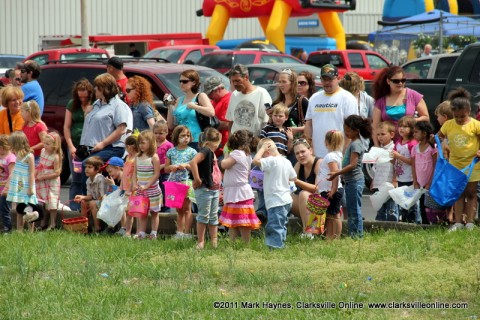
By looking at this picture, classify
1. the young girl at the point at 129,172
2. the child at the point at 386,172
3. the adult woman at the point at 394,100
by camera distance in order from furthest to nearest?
the adult woman at the point at 394,100, the young girl at the point at 129,172, the child at the point at 386,172

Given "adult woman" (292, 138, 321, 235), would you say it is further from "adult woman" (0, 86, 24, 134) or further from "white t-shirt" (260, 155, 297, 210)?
"adult woman" (0, 86, 24, 134)

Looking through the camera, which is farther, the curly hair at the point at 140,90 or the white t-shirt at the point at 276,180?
the curly hair at the point at 140,90

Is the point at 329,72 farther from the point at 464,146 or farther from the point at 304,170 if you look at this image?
the point at 464,146

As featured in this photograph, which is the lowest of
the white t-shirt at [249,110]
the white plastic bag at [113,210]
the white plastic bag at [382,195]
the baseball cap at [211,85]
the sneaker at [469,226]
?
the white plastic bag at [113,210]

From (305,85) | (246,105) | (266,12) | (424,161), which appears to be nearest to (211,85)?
(246,105)

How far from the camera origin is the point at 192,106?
12102 mm

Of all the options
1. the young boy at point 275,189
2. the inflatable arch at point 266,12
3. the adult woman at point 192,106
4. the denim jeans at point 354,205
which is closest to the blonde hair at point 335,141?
the denim jeans at point 354,205

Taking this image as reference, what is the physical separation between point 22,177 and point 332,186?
12.8 feet

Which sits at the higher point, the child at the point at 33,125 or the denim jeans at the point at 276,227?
the child at the point at 33,125

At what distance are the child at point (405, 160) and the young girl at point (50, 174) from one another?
4069 mm

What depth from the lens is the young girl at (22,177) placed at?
1237 cm

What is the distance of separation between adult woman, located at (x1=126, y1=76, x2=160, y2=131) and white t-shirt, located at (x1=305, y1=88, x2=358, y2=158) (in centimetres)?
230

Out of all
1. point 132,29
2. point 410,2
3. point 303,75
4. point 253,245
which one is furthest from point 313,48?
point 253,245

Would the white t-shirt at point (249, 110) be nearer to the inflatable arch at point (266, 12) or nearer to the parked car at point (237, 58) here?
the parked car at point (237, 58)
